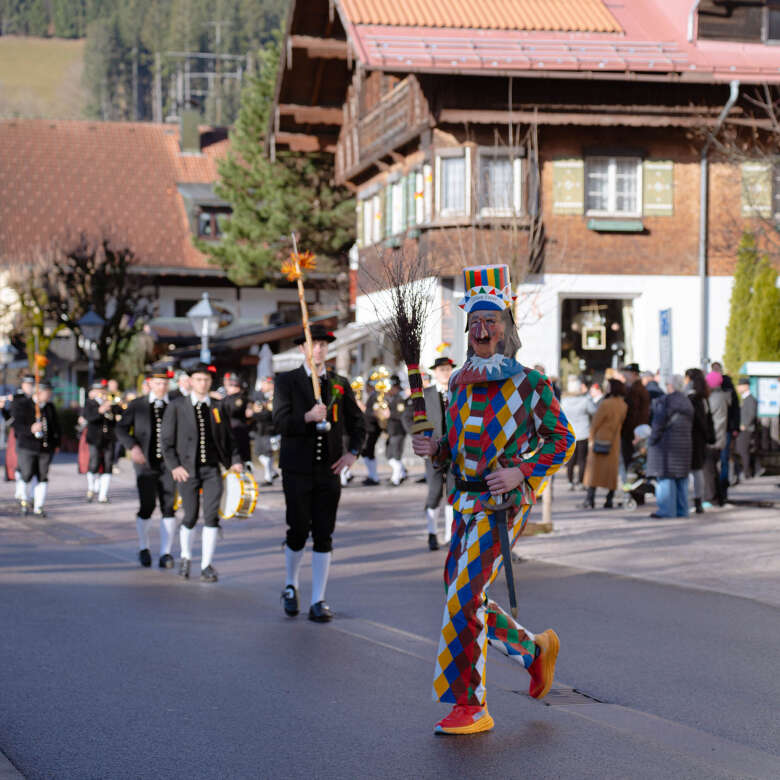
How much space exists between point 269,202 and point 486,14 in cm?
1568

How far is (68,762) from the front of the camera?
5781 millimetres

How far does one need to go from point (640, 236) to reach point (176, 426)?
64.0 feet

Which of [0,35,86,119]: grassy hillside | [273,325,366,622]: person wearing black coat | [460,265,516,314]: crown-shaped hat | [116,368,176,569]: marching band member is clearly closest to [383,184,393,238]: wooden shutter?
[116,368,176,569]: marching band member

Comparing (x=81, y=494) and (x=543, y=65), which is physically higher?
(x=543, y=65)

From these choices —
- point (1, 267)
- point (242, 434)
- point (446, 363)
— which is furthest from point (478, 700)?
point (1, 267)

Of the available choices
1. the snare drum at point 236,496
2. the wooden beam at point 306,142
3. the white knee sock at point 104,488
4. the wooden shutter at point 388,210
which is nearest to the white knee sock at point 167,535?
the snare drum at point 236,496

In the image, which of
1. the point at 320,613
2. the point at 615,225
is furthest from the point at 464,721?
the point at 615,225

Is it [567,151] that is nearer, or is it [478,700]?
[478,700]

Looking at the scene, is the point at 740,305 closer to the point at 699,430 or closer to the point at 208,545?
the point at 699,430

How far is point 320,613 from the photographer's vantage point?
9.75 m

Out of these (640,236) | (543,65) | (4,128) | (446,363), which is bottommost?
(446,363)

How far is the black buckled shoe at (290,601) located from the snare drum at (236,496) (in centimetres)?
233

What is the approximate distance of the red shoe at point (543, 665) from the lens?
677cm

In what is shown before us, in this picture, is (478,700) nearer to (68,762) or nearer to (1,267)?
(68,762)
